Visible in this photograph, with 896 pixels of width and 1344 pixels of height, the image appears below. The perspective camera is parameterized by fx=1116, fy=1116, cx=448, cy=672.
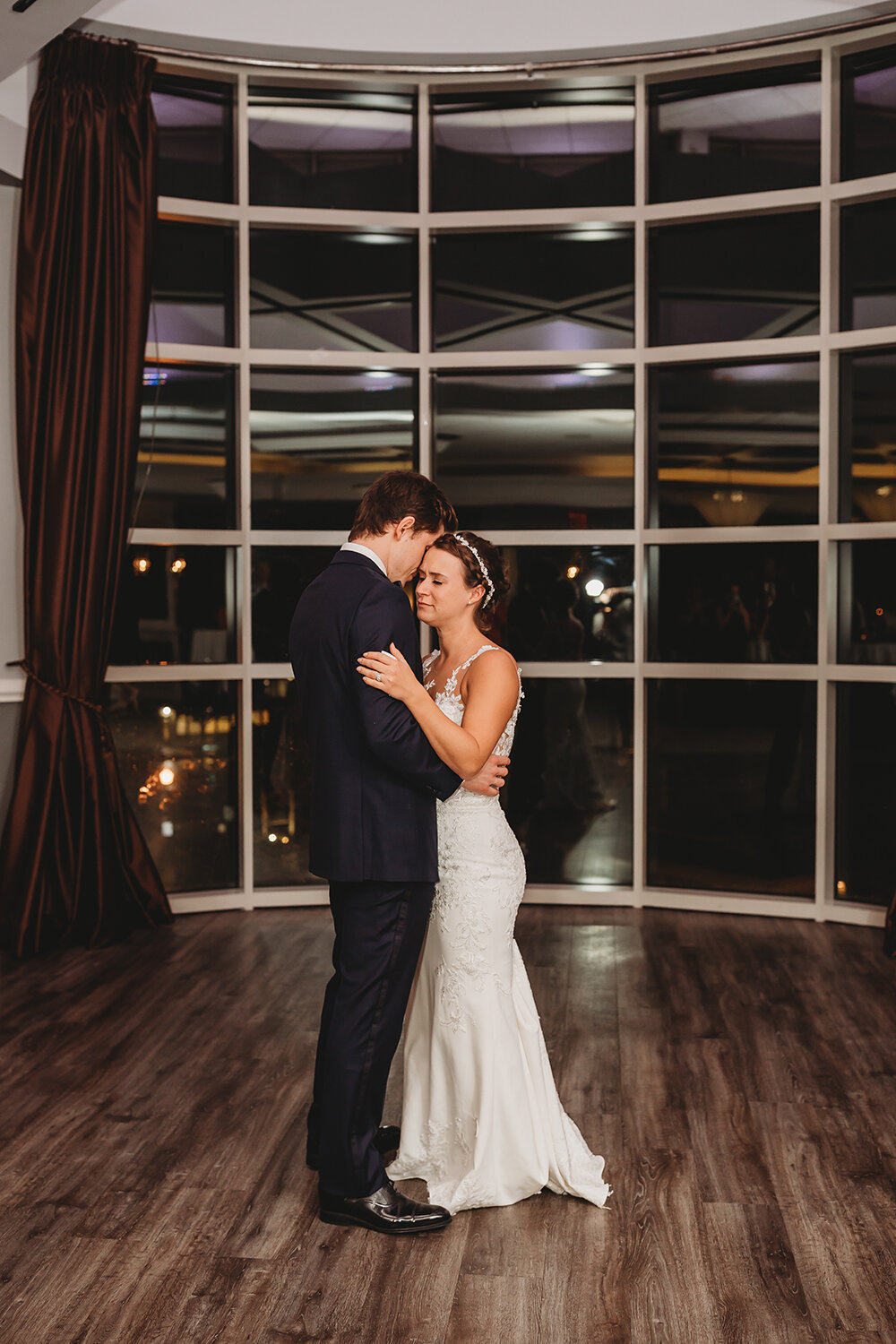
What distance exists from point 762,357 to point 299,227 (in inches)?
87.2

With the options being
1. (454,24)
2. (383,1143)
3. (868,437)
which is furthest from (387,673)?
(454,24)

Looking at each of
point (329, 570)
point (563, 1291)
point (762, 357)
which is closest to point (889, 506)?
point (762, 357)

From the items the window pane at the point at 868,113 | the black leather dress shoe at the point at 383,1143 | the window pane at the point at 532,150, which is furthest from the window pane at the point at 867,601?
the black leather dress shoe at the point at 383,1143

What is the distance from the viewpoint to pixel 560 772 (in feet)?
17.5

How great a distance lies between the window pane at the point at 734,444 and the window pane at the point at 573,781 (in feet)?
3.02

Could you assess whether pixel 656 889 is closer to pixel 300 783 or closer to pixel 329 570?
pixel 300 783

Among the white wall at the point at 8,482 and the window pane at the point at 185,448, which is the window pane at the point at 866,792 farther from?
the white wall at the point at 8,482

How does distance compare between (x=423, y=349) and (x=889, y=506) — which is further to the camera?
(x=423, y=349)

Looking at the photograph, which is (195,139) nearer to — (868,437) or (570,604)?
(570,604)

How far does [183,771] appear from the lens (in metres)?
5.15

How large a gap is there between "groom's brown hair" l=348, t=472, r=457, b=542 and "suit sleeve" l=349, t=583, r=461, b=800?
16cm

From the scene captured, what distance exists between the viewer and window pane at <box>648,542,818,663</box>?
16.6 feet

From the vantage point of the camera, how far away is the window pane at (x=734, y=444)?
5.04 metres

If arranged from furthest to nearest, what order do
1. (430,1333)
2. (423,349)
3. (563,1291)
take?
(423,349), (563,1291), (430,1333)
